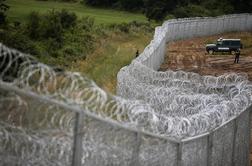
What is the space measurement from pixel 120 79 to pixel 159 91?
4.76 meters

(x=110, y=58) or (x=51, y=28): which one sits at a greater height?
(x=51, y=28)

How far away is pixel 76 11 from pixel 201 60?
2954cm

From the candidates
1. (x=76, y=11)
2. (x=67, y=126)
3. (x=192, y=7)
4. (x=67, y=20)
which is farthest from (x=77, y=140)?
(x=76, y=11)

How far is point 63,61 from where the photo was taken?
32.9 meters

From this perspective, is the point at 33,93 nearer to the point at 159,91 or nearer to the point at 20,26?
the point at 159,91

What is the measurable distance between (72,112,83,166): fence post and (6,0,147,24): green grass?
1745 inches

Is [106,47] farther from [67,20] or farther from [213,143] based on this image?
[213,143]

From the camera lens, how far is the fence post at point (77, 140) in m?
Answer: 5.77

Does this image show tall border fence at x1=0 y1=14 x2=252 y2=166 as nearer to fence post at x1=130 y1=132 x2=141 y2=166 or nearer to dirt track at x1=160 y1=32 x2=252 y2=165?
fence post at x1=130 y1=132 x2=141 y2=166

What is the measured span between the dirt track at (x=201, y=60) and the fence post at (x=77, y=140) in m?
26.4

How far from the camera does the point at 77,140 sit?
5.96 m

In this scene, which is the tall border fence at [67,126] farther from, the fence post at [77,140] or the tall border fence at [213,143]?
the tall border fence at [213,143]

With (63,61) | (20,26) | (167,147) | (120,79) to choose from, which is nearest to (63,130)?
(167,147)

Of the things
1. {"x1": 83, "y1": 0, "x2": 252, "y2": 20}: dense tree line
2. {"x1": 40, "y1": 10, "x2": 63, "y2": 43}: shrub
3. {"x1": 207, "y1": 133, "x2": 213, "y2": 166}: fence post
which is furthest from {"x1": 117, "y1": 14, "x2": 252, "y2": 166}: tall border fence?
{"x1": 83, "y1": 0, "x2": 252, "y2": 20}: dense tree line
